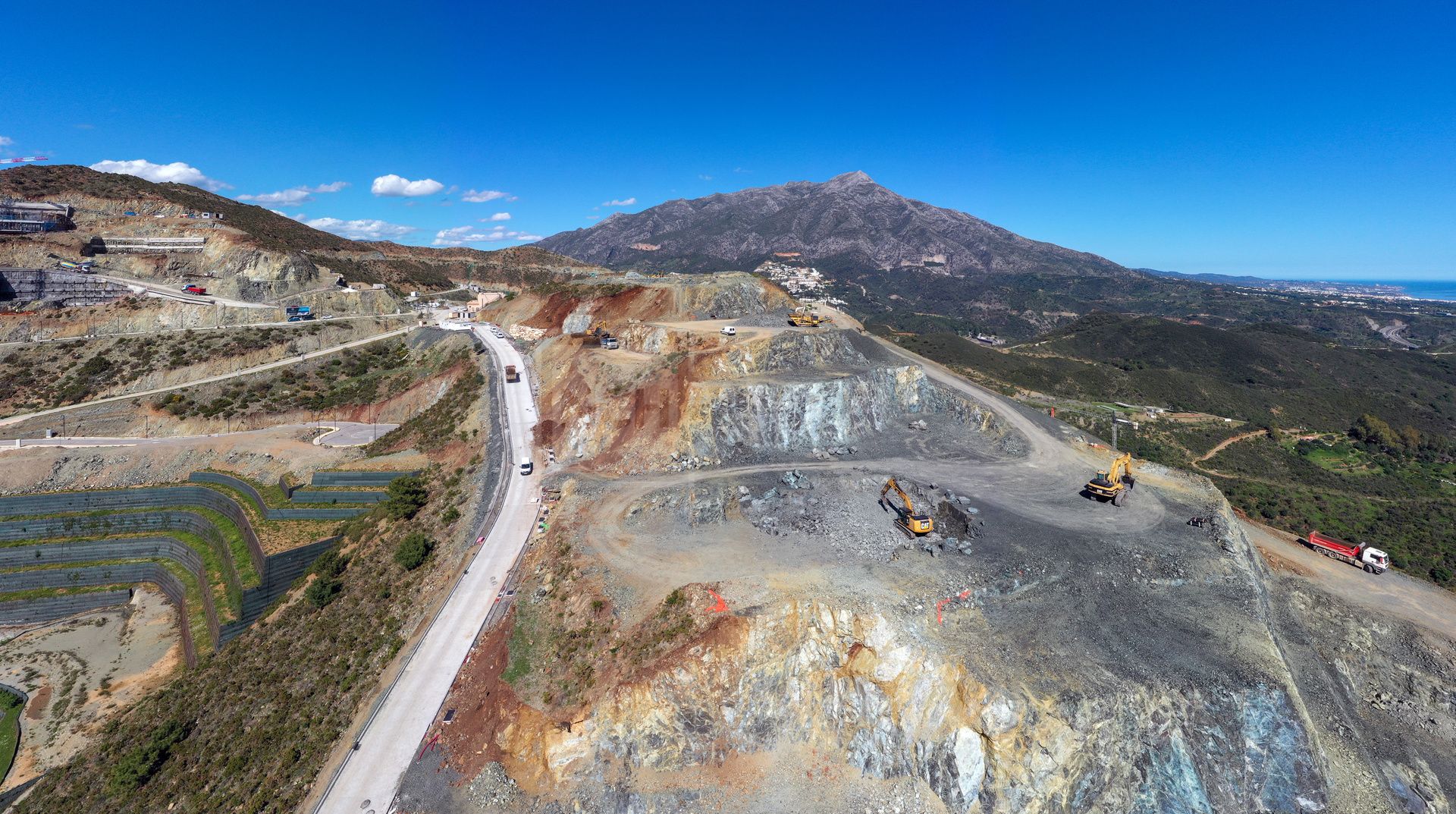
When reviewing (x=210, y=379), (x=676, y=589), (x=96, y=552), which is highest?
(x=210, y=379)

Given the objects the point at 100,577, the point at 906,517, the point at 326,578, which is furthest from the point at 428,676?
the point at 100,577

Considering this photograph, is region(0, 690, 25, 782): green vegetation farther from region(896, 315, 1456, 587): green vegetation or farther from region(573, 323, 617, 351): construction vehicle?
region(896, 315, 1456, 587): green vegetation

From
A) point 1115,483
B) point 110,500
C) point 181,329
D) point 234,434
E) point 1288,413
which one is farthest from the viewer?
point 1288,413

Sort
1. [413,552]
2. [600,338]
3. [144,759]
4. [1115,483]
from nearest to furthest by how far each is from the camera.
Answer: [144,759] < [413,552] < [1115,483] < [600,338]

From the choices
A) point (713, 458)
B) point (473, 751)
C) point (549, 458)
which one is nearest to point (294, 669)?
point (473, 751)

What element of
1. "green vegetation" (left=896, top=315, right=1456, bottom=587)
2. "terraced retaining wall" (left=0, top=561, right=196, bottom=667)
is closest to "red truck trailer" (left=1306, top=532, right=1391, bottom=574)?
"green vegetation" (left=896, top=315, right=1456, bottom=587)

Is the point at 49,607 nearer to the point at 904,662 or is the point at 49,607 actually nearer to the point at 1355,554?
the point at 904,662

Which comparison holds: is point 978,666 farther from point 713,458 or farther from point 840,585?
point 713,458

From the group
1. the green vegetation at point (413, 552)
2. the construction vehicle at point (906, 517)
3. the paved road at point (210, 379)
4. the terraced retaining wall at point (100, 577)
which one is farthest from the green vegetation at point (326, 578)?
the paved road at point (210, 379)
